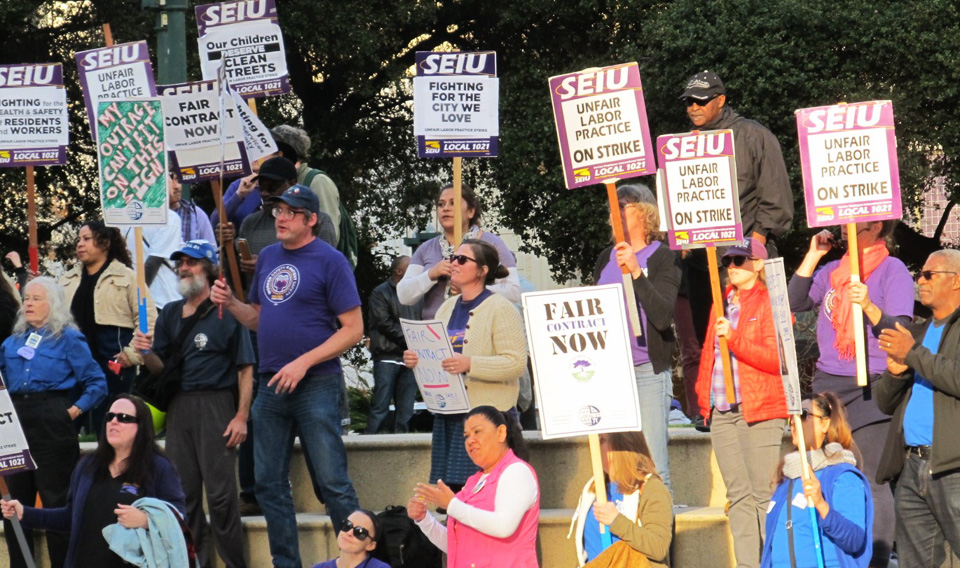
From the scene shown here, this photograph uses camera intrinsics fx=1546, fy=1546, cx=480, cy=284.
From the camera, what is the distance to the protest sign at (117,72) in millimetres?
11086

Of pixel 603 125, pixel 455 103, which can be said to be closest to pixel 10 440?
pixel 603 125

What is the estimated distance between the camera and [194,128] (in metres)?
9.90

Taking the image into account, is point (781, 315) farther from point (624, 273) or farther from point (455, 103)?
point (455, 103)

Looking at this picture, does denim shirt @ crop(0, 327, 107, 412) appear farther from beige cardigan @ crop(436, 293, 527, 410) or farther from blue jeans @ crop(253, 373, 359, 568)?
beige cardigan @ crop(436, 293, 527, 410)

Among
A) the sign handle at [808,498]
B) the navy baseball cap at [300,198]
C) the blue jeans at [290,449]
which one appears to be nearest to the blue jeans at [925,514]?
the sign handle at [808,498]

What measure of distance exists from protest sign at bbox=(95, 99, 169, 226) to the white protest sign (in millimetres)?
1802

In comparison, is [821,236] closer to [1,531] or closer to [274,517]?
[274,517]

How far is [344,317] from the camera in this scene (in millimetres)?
8133

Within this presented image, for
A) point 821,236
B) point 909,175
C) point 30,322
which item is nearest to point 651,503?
point 821,236

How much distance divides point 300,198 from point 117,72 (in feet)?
11.7

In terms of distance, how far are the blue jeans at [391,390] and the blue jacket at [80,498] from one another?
4.77 m

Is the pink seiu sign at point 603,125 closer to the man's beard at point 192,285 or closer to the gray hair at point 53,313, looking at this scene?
the man's beard at point 192,285

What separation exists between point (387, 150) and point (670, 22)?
4.55m

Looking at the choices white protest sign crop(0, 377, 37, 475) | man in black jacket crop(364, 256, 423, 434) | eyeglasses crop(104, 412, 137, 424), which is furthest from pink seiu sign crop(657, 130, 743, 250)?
man in black jacket crop(364, 256, 423, 434)
